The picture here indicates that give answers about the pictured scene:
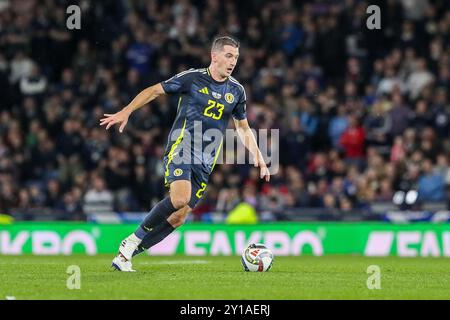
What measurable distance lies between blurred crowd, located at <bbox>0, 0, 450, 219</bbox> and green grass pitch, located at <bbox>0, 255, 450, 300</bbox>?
24.2 feet

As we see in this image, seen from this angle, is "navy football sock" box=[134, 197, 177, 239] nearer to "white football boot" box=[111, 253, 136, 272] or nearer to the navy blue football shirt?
"white football boot" box=[111, 253, 136, 272]

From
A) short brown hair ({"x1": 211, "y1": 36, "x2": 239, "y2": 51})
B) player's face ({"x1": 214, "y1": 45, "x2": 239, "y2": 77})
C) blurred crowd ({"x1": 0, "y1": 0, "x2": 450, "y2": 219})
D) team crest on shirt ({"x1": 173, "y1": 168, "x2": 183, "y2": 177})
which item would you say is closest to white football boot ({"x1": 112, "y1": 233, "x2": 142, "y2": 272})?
team crest on shirt ({"x1": 173, "y1": 168, "x2": 183, "y2": 177})

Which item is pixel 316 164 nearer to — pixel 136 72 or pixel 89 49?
pixel 136 72

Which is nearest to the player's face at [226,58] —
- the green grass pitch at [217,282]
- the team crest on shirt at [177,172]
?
the team crest on shirt at [177,172]

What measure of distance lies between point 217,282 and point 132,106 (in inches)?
86.1

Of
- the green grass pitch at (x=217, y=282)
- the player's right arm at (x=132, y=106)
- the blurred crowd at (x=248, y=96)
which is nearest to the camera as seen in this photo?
the green grass pitch at (x=217, y=282)

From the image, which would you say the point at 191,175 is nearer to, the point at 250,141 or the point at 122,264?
the point at 250,141

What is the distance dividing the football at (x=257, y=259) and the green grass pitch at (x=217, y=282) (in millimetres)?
134

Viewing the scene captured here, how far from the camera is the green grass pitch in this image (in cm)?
1020

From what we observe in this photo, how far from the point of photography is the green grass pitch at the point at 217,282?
33.4 ft

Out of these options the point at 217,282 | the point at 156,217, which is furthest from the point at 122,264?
the point at 217,282

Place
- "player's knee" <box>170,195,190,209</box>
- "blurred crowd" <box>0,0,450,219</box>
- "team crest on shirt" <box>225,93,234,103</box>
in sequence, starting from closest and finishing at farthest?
1. "player's knee" <box>170,195,190,209</box>
2. "team crest on shirt" <box>225,93,234,103</box>
3. "blurred crowd" <box>0,0,450,219</box>

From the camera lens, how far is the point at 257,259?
1288 cm

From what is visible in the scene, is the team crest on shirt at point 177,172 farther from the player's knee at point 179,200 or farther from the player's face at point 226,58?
the player's face at point 226,58
